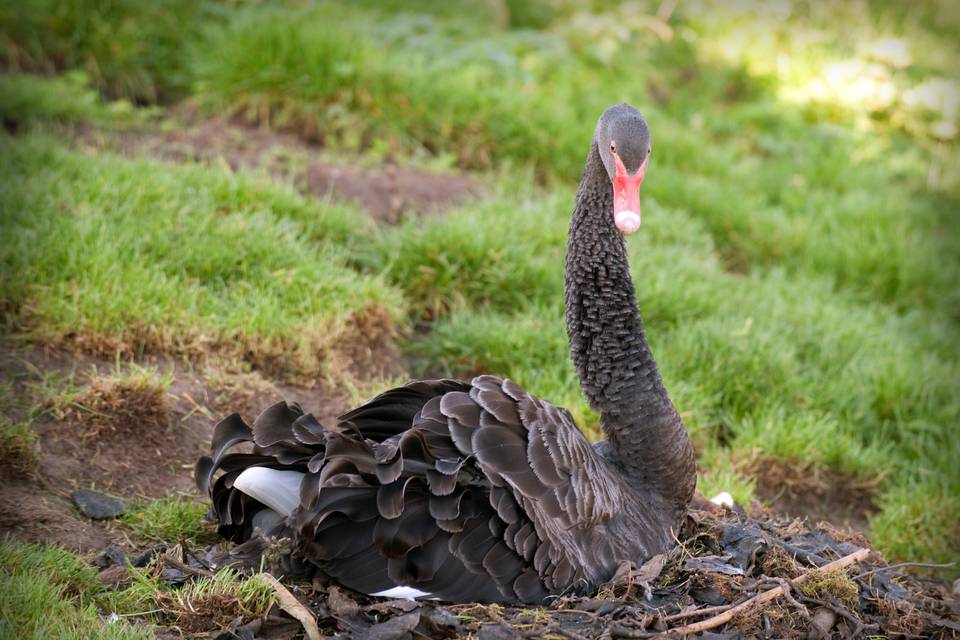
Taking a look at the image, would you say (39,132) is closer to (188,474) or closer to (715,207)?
(188,474)

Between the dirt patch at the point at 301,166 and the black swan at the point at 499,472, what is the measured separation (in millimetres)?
2561

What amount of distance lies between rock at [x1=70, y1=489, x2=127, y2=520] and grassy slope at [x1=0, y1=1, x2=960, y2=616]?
899 mm

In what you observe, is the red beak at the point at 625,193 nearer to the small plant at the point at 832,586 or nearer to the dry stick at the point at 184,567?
the small plant at the point at 832,586

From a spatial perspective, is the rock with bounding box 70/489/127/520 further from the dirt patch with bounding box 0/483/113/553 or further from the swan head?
the swan head

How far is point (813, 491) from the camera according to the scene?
5.15m

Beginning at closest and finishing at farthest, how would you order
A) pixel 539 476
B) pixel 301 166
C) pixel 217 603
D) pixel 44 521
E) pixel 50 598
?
1. pixel 50 598
2. pixel 217 603
3. pixel 539 476
4. pixel 44 521
5. pixel 301 166

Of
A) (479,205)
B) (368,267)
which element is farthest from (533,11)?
(368,267)

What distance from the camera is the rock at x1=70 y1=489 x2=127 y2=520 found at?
3.76 metres

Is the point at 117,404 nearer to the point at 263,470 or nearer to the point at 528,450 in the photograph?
the point at 263,470

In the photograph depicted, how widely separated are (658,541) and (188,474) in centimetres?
187

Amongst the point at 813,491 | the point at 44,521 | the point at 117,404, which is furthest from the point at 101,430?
the point at 813,491

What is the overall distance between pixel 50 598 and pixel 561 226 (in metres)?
3.93

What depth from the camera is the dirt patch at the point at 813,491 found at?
5031 mm

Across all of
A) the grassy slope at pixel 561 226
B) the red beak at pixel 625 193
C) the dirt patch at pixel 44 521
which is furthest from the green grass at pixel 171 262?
the red beak at pixel 625 193
